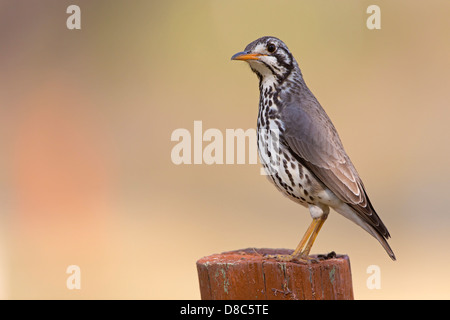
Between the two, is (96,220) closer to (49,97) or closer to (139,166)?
(139,166)

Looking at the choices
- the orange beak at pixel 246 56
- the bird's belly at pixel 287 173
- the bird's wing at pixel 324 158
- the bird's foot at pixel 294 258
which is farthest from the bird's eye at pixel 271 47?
the bird's foot at pixel 294 258

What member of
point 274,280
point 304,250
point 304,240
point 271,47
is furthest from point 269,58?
point 274,280

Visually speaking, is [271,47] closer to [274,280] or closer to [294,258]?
[294,258]

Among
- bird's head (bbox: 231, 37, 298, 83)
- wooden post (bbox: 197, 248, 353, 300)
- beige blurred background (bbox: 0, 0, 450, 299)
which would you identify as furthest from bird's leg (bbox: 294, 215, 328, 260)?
beige blurred background (bbox: 0, 0, 450, 299)

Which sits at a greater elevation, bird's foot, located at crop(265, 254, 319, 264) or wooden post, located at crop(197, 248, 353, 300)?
bird's foot, located at crop(265, 254, 319, 264)

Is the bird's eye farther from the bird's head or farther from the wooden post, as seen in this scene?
the wooden post

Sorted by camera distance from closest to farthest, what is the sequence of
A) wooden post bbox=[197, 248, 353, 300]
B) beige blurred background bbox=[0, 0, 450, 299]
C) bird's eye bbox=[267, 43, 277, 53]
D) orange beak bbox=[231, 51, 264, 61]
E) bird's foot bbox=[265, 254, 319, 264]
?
wooden post bbox=[197, 248, 353, 300], bird's foot bbox=[265, 254, 319, 264], orange beak bbox=[231, 51, 264, 61], bird's eye bbox=[267, 43, 277, 53], beige blurred background bbox=[0, 0, 450, 299]

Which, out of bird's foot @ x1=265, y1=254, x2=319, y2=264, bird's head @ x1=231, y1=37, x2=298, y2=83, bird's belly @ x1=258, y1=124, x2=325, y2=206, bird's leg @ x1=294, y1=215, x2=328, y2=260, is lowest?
bird's foot @ x1=265, y1=254, x2=319, y2=264
